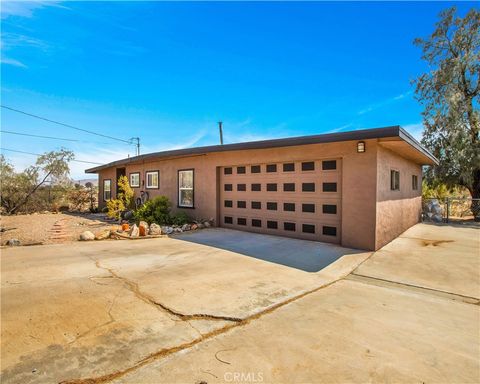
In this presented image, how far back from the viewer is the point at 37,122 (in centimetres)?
1758

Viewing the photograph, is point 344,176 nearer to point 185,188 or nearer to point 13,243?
point 185,188

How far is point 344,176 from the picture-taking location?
643cm

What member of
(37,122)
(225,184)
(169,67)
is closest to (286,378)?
(225,184)

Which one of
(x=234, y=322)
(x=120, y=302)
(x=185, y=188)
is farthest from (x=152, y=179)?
(x=234, y=322)

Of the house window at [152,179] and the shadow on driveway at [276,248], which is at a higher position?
the house window at [152,179]

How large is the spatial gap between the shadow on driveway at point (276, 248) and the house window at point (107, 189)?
9.99 meters

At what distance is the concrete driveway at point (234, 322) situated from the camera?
1.95 meters

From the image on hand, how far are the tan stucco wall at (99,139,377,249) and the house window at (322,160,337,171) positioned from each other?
0.17m

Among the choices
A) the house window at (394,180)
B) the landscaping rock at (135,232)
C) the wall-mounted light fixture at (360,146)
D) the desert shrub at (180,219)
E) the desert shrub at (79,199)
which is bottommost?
the landscaping rock at (135,232)

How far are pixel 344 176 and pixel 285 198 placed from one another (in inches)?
72.3

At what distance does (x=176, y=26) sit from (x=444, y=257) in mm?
11296

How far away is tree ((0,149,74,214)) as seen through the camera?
14398 mm

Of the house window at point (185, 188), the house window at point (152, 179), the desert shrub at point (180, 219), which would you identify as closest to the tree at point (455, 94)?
the house window at point (185, 188)

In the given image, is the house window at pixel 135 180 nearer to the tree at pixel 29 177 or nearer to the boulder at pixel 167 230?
the boulder at pixel 167 230
